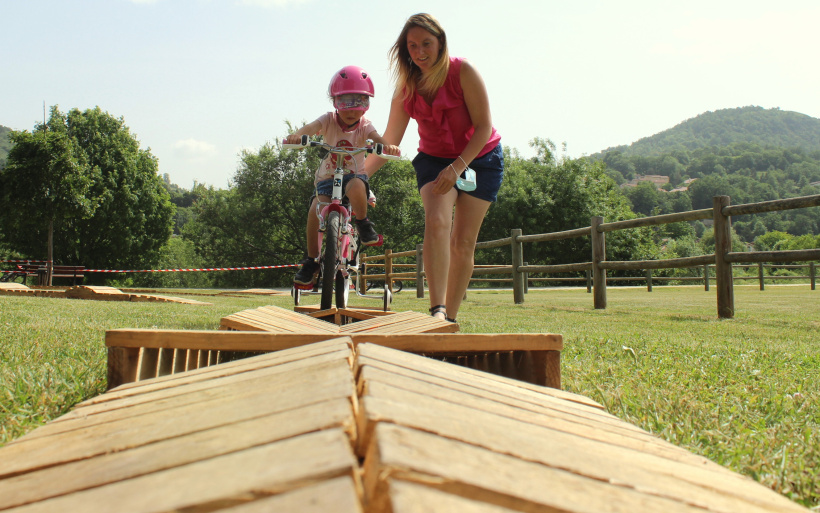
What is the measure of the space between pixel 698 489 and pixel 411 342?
119cm

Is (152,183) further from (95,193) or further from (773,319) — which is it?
(773,319)

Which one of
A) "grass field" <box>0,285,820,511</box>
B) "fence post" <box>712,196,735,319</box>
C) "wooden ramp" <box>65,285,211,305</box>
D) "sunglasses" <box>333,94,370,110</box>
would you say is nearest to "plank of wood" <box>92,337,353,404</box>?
"grass field" <box>0,285,820,511</box>

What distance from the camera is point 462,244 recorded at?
4.27m

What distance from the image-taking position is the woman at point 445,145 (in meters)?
3.93

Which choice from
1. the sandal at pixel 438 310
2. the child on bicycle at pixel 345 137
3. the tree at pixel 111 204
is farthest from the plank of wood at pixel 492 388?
the tree at pixel 111 204

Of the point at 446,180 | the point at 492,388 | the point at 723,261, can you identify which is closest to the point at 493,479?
the point at 492,388

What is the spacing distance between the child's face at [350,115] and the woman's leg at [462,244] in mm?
1520

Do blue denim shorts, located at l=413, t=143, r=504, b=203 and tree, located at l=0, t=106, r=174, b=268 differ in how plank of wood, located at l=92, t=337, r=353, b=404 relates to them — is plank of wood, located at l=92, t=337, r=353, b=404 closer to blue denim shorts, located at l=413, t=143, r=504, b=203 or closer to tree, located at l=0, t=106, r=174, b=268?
blue denim shorts, located at l=413, t=143, r=504, b=203

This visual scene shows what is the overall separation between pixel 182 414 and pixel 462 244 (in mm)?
3339

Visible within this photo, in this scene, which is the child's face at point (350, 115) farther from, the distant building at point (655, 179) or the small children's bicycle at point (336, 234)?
the distant building at point (655, 179)

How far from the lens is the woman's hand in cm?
387

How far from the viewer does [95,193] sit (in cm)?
3578

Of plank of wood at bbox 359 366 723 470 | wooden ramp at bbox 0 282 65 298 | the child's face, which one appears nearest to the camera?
plank of wood at bbox 359 366 723 470

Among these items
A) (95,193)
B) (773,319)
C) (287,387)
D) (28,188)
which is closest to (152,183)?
(95,193)
